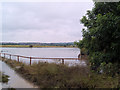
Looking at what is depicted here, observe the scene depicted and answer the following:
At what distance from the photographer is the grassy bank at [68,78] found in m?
4.43

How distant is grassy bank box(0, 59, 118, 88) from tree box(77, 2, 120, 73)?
0.51 meters

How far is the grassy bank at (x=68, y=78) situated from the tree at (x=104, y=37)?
513 millimetres

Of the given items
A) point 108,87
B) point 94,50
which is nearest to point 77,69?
point 94,50

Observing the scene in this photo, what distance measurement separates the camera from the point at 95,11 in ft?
19.0

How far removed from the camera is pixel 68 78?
194 inches

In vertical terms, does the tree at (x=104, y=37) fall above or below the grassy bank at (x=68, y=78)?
above

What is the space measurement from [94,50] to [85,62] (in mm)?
1039

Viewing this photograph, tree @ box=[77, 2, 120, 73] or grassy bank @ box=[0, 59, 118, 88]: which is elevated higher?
tree @ box=[77, 2, 120, 73]

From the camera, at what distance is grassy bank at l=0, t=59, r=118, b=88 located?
4.43 m

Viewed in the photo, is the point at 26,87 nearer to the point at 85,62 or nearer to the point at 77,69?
the point at 77,69

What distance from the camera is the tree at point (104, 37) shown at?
4441 mm

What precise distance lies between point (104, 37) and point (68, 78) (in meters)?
2.81

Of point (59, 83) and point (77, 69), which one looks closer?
point (59, 83)

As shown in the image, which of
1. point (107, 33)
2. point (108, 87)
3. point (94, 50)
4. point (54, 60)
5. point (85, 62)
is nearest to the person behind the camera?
point (108, 87)
